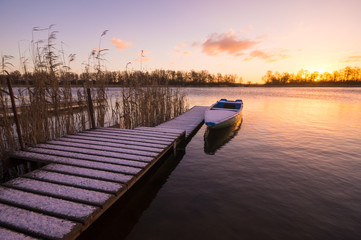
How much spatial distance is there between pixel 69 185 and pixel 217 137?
679cm

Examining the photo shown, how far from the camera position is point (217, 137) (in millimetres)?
8539

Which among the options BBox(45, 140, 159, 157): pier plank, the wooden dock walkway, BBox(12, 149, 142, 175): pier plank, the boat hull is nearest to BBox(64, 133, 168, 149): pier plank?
the wooden dock walkway

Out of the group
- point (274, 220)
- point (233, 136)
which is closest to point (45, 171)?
point (274, 220)

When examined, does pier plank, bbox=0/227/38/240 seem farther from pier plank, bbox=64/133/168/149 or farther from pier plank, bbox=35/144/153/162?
pier plank, bbox=64/133/168/149

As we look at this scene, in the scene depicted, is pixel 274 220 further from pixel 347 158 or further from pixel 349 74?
pixel 349 74

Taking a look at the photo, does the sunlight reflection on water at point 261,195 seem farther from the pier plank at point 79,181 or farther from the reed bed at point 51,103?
the reed bed at point 51,103

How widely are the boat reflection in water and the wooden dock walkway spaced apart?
2730mm

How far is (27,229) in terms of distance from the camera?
189 centimetres

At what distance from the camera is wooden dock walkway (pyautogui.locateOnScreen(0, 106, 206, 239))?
77.7 inches

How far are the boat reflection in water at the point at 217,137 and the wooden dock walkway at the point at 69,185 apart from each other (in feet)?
8.96

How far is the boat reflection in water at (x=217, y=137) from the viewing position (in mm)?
7188

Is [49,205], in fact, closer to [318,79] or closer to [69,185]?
[69,185]

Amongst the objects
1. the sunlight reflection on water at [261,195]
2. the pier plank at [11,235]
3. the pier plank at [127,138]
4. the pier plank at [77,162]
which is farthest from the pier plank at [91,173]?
the pier plank at [127,138]

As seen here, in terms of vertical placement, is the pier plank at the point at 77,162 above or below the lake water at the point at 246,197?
above
